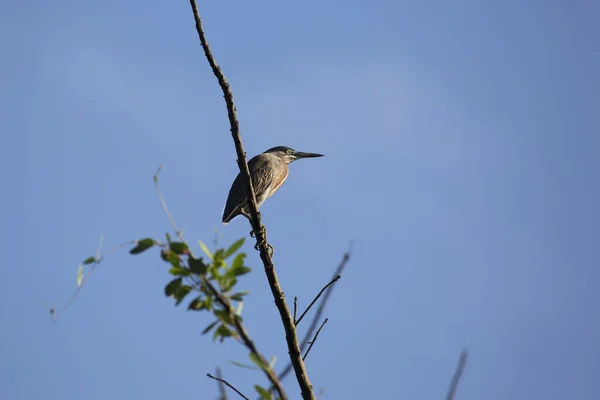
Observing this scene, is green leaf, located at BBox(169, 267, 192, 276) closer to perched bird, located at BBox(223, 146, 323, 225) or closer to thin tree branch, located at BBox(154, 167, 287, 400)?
thin tree branch, located at BBox(154, 167, 287, 400)

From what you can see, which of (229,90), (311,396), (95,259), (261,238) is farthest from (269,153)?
(95,259)

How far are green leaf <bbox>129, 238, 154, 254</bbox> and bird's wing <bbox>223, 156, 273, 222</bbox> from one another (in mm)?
5780

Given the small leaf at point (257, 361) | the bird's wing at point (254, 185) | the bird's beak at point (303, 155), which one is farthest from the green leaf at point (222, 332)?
the bird's beak at point (303, 155)

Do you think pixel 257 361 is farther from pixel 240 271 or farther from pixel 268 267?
pixel 268 267

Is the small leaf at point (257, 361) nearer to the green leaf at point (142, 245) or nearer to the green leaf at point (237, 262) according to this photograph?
the green leaf at point (237, 262)

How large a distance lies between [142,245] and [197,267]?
0.20 metres

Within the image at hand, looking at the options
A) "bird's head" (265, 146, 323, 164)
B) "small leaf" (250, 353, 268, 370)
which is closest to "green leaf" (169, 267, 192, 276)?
"small leaf" (250, 353, 268, 370)

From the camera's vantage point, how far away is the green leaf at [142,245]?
6.58 feet

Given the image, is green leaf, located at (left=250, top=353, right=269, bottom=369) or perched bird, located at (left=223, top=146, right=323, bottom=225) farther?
perched bird, located at (left=223, top=146, right=323, bottom=225)

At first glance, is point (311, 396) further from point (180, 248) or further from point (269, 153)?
point (269, 153)

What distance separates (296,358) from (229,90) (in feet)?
4.61

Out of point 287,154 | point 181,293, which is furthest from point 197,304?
point 287,154

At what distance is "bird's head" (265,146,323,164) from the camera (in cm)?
980

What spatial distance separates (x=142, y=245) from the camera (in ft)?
6.63
